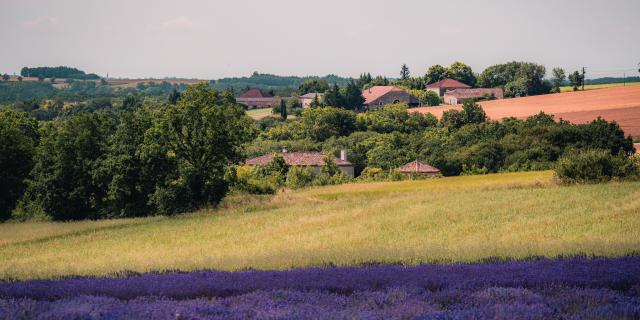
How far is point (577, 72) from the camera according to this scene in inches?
5704

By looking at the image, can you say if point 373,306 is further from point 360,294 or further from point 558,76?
point 558,76

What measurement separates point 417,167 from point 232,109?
38769 mm

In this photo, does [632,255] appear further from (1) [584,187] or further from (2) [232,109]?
(2) [232,109]

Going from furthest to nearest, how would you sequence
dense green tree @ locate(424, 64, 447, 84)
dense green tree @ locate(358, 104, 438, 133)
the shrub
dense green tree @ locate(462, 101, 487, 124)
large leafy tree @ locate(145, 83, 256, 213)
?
dense green tree @ locate(424, 64, 447, 84) → dense green tree @ locate(358, 104, 438, 133) → dense green tree @ locate(462, 101, 487, 124) → large leafy tree @ locate(145, 83, 256, 213) → the shrub

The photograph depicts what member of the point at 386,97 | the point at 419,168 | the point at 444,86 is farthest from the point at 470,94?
the point at 419,168

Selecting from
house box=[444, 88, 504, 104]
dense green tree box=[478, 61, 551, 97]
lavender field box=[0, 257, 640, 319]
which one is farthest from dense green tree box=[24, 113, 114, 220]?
dense green tree box=[478, 61, 551, 97]

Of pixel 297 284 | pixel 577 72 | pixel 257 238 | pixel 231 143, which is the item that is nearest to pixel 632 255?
pixel 297 284

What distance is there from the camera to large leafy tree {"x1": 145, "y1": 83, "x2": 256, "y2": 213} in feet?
149

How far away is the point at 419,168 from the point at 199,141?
1605 inches

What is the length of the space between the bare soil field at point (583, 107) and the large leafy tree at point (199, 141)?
5328 centimetres

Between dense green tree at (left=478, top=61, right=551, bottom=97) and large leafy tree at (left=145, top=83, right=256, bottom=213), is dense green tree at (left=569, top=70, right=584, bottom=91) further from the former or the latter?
large leafy tree at (left=145, top=83, right=256, bottom=213)

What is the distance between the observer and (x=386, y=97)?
490ft

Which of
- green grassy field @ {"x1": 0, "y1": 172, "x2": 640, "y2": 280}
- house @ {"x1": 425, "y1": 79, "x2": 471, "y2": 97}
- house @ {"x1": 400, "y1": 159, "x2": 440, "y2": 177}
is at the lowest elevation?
house @ {"x1": 400, "y1": 159, "x2": 440, "y2": 177}

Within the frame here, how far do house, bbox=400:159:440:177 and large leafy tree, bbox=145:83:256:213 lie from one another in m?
37.0
